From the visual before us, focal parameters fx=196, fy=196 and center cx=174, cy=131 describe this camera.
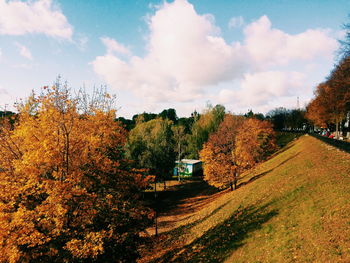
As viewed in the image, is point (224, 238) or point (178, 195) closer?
point (224, 238)

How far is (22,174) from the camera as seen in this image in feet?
39.6

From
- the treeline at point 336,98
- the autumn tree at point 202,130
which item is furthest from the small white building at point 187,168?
the treeline at point 336,98

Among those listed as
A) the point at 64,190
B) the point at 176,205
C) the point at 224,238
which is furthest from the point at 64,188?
the point at 176,205

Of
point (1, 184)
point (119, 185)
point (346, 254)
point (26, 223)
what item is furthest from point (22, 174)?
point (346, 254)

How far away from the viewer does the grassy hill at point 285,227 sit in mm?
9969

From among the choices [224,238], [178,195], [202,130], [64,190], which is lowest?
[178,195]

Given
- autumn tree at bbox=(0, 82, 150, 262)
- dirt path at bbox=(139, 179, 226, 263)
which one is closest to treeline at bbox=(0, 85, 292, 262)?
autumn tree at bbox=(0, 82, 150, 262)

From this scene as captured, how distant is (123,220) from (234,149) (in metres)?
26.0

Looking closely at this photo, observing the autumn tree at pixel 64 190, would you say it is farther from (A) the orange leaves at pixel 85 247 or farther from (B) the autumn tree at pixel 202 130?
(B) the autumn tree at pixel 202 130

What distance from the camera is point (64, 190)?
10703 mm

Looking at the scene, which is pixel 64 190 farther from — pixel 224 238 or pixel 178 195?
pixel 178 195

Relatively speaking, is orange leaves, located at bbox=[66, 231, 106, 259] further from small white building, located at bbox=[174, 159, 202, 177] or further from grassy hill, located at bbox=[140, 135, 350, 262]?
small white building, located at bbox=[174, 159, 202, 177]

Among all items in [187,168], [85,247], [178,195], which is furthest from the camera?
[187,168]

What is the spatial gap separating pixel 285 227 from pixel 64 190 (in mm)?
13469
